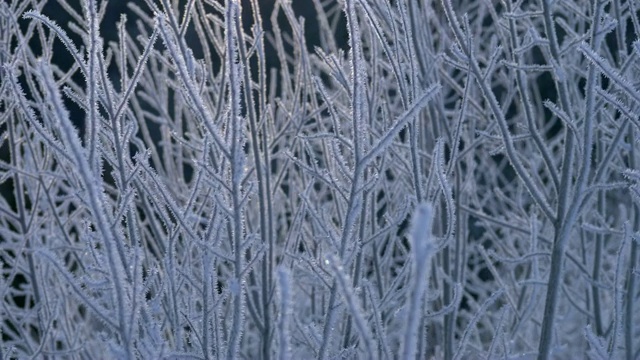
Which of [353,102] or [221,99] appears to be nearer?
[353,102]

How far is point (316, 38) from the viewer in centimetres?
754

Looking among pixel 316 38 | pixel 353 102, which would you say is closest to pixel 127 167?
pixel 353 102

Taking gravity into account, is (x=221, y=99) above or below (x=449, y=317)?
above

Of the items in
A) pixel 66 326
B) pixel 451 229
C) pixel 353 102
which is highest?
pixel 353 102

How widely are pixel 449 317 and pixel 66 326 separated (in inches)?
52.9

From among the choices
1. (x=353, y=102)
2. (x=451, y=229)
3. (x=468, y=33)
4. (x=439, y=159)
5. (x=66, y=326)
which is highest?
(x=468, y=33)

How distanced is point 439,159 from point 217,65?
21.5 ft

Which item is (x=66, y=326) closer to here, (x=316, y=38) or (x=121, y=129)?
(x=121, y=129)

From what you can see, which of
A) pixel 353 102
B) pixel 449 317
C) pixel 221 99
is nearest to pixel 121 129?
pixel 221 99

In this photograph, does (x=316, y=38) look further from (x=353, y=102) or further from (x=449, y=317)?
(x=353, y=102)

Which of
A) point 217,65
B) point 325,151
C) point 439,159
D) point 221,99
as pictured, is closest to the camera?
point 439,159

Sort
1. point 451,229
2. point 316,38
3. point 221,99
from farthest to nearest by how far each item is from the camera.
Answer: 1. point 316,38
2. point 221,99
3. point 451,229

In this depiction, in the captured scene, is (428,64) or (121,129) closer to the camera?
(121,129)

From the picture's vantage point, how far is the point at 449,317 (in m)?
2.80
